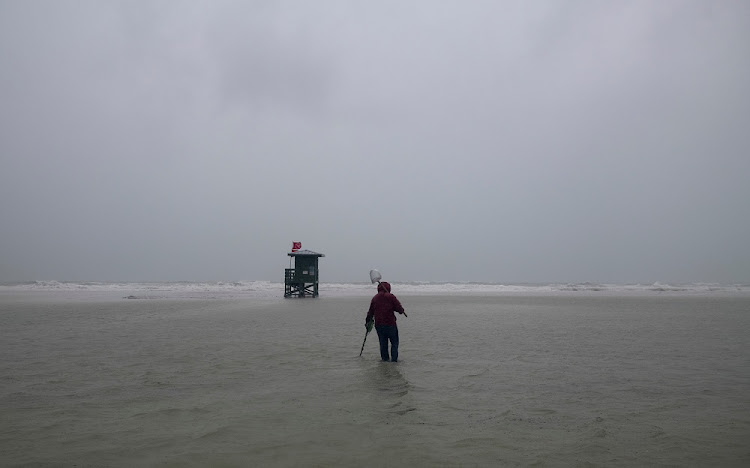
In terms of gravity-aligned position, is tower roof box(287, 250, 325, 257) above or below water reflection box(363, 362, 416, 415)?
above

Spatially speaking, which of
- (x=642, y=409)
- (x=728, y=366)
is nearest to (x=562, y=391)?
(x=642, y=409)

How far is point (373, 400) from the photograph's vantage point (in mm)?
6902

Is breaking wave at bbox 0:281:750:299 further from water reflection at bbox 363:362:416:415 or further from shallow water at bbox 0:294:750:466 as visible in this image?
water reflection at bbox 363:362:416:415

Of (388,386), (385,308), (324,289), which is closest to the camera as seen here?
(388,386)

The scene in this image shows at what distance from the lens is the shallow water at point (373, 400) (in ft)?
15.8

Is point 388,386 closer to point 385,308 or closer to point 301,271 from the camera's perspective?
point 385,308

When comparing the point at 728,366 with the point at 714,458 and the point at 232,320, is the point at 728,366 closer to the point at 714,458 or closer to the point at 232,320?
the point at 714,458

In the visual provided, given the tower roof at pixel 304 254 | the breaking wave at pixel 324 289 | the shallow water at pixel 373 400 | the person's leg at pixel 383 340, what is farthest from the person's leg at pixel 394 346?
the breaking wave at pixel 324 289

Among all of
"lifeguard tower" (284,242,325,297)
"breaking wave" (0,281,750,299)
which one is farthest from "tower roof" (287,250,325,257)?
"breaking wave" (0,281,750,299)

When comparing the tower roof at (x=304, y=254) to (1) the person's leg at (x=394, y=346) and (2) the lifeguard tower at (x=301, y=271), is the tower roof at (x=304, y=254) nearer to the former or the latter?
(2) the lifeguard tower at (x=301, y=271)

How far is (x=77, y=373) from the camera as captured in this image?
8.72 m

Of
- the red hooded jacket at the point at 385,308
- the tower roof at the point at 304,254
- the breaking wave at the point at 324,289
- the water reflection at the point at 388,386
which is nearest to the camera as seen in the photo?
the water reflection at the point at 388,386

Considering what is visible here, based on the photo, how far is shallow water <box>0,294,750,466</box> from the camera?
482cm

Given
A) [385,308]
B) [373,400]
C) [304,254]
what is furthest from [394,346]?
[304,254]
